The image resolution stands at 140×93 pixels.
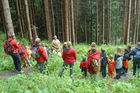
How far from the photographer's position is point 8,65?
627 centimetres

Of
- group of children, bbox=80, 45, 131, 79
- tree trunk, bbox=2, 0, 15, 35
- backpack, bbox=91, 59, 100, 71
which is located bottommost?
group of children, bbox=80, 45, 131, 79

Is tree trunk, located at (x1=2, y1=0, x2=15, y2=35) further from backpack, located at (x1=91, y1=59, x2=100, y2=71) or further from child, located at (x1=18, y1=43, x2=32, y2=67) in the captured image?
backpack, located at (x1=91, y1=59, x2=100, y2=71)

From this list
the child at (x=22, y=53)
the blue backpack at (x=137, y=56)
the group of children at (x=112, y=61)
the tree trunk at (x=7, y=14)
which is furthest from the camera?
the tree trunk at (x=7, y=14)

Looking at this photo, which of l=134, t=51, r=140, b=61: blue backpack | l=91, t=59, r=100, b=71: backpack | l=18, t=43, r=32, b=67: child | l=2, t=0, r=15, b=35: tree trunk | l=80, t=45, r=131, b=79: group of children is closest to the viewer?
l=91, t=59, r=100, b=71: backpack

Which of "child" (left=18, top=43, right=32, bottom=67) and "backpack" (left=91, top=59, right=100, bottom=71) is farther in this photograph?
"child" (left=18, top=43, right=32, bottom=67)

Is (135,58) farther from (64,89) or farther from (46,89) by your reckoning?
(46,89)

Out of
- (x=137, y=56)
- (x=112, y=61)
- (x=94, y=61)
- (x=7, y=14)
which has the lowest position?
(x=112, y=61)

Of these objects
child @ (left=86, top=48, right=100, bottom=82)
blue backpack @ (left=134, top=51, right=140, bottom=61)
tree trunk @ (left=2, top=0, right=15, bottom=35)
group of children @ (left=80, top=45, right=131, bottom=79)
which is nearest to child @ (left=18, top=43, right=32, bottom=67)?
tree trunk @ (left=2, top=0, right=15, bottom=35)

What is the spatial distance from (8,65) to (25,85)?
10.5 feet

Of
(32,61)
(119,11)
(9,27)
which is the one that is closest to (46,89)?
(32,61)

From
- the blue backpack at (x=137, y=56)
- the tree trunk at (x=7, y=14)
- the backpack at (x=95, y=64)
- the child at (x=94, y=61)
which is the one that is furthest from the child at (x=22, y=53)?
the blue backpack at (x=137, y=56)

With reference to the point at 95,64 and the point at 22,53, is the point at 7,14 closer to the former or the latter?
the point at 22,53

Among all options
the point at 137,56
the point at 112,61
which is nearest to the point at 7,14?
the point at 112,61

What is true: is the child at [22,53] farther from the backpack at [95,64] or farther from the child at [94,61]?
the backpack at [95,64]
